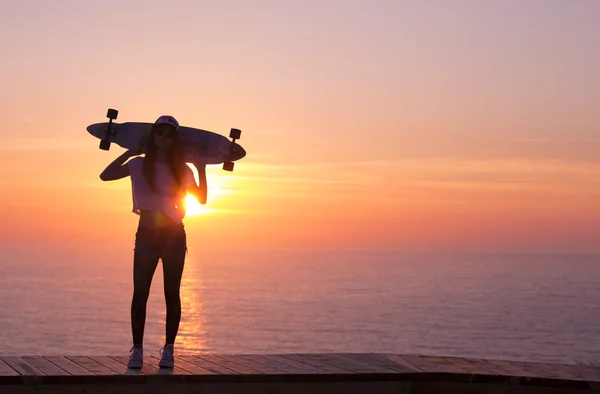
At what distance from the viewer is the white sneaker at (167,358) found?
339 inches

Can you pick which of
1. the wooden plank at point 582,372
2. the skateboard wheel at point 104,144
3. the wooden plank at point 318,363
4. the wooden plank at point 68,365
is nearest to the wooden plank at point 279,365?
the wooden plank at point 318,363

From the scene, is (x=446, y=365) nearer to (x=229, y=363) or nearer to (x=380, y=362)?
(x=380, y=362)

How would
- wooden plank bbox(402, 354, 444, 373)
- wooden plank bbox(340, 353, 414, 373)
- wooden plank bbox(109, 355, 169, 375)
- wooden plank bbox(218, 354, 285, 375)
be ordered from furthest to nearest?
wooden plank bbox(402, 354, 444, 373) → wooden plank bbox(340, 353, 414, 373) → wooden plank bbox(218, 354, 285, 375) → wooden plank bbox(109, 355, 169, 375)

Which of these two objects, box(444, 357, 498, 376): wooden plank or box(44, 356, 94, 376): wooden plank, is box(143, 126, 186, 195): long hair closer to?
box(44, 356, 94, 376): wooden plank

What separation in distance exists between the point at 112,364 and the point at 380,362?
2746 mm

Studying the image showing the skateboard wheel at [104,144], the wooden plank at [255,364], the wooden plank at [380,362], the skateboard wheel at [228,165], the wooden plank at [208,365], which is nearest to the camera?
the wooden plank at [208,365]

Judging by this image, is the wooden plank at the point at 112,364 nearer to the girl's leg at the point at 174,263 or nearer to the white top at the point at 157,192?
the girl's leg at the point at 174,263

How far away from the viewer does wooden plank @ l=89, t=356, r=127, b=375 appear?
27.0 ft

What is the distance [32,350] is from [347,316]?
238 feet

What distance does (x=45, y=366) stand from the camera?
830 centimetres

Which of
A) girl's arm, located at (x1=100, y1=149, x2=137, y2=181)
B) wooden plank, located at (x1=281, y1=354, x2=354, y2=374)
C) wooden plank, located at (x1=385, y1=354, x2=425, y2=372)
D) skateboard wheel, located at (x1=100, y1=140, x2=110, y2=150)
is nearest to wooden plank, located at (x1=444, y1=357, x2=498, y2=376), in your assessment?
wooden plank, located at (x1=385, y1=354, x2=425, y2=372)

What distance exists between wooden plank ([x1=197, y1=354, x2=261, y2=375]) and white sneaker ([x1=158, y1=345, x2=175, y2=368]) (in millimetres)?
460

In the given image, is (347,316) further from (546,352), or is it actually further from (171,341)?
(171,341)

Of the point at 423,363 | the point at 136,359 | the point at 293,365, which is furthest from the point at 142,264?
the point at 423,363
